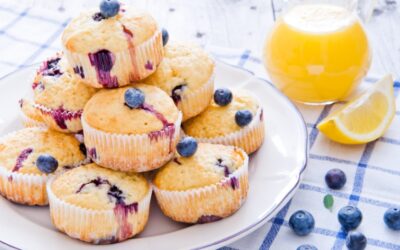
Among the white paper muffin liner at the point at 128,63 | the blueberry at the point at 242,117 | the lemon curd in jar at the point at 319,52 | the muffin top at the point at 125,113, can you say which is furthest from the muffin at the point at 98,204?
the lemon curd in jar at the point at 319,52

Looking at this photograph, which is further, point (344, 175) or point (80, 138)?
point (344, 175)

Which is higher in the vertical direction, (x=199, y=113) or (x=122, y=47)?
(x=122, y=47)

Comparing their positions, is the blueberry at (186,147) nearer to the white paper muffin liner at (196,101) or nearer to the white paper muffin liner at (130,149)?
the white paper muffin liner at (130,149)

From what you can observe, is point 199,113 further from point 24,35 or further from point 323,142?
point 24,35

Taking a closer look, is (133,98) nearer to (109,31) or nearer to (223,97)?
(109,31)

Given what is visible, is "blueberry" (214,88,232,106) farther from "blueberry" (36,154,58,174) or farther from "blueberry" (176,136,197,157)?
"blueberry" (36,154,58,174)

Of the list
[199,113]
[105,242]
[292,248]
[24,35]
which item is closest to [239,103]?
[199,113]
